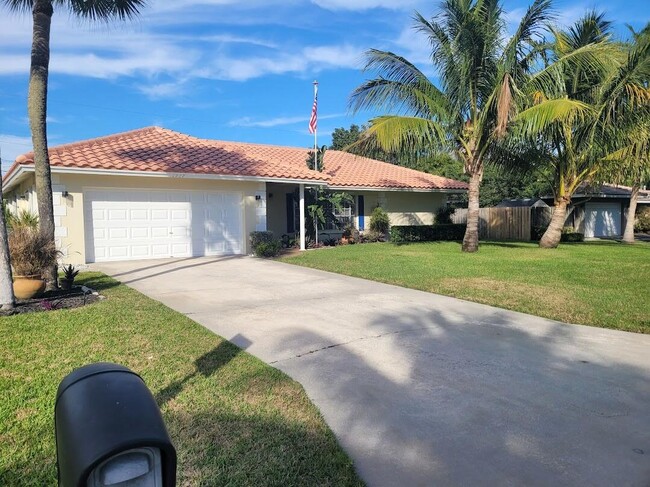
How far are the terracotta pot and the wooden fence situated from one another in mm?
22105

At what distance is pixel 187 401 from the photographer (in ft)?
12.5

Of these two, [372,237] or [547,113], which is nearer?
[547,113]

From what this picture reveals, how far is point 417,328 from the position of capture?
20.5ft

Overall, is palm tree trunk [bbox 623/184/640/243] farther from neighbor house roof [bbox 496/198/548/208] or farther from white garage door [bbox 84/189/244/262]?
white garage door [bbox 84/189/244/262]

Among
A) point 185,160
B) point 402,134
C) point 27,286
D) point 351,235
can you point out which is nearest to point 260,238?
point 185,160

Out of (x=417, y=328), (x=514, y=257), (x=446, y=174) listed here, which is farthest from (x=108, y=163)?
(x=446, y=174)

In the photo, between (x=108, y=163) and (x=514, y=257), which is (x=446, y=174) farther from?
(x=108, y=163)

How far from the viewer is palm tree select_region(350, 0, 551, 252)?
44.7ft

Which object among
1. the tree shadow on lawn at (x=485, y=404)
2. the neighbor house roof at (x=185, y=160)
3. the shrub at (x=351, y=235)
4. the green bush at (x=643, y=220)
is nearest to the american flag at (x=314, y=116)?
the neighbor house roof at (x=185, y=160)

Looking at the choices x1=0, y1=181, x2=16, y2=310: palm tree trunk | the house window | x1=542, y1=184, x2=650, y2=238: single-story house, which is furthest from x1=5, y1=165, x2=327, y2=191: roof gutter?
x1=542, y1=184, x2=650, y2=238: single-story house

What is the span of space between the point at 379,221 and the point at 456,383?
55.4ft

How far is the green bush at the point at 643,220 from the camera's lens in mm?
30219

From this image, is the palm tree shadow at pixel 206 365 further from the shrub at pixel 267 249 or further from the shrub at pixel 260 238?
the shrub at pixel 260 238

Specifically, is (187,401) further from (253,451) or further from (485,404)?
(485,404)
